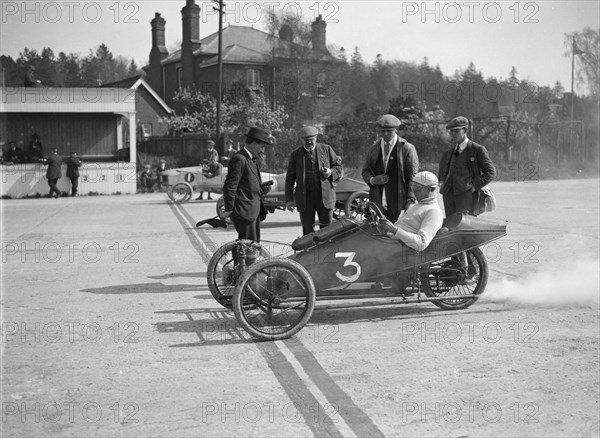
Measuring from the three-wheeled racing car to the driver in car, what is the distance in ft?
0.41

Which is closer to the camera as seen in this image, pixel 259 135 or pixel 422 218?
pixel 422 218

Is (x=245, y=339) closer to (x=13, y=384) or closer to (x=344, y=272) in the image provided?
(x=344, y=272)

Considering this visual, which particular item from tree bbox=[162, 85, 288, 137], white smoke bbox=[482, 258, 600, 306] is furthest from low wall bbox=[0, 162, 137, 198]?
white smoke bbox=[482, 258, 600, 306]

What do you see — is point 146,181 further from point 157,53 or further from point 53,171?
point 157,53

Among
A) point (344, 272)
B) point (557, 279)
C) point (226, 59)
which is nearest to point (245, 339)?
point (344, 272)

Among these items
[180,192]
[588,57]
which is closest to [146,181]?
[180,192]

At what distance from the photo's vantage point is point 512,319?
760cm

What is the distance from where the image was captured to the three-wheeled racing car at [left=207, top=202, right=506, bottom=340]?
684 centimetres

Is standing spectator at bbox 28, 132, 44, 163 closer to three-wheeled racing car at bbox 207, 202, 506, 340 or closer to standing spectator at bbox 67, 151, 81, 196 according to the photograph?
standing spectator at bbox 67, 151, 81, 196

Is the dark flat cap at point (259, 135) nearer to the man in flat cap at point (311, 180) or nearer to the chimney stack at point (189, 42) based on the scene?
the man in flat cap at point (311, 180)

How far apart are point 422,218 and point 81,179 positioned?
24.9 m

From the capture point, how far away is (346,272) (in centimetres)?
717

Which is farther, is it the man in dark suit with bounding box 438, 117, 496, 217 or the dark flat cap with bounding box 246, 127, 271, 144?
the man in dark suit with bounding box 438, 117, 496, 217

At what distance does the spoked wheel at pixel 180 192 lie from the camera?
77.0 ft
